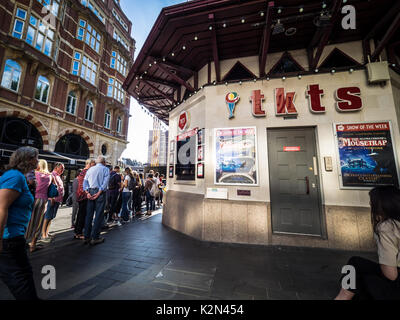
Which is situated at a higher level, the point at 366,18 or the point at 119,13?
the point at 119,13

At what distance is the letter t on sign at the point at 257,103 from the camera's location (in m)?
4.52

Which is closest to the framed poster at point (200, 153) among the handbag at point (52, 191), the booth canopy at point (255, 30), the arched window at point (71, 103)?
the booth canopy at point (255, 30)

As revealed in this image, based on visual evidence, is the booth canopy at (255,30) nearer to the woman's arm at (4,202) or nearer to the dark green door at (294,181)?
the dark green door at (294,181)

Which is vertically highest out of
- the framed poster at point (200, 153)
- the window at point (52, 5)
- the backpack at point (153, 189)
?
the window at point (52, 5)

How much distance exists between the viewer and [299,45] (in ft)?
15.9

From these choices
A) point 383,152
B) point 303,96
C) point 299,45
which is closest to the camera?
point 383,152

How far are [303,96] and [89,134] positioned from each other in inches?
709

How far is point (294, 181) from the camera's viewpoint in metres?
4.30

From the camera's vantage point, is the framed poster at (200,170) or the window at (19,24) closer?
the framed poster at (200,170)

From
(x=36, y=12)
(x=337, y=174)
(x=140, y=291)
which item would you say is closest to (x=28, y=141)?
(x=36, y=12)

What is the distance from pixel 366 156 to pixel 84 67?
21.6m

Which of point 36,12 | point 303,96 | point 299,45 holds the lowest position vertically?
point 303,96

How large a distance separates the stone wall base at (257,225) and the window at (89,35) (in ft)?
67.5
